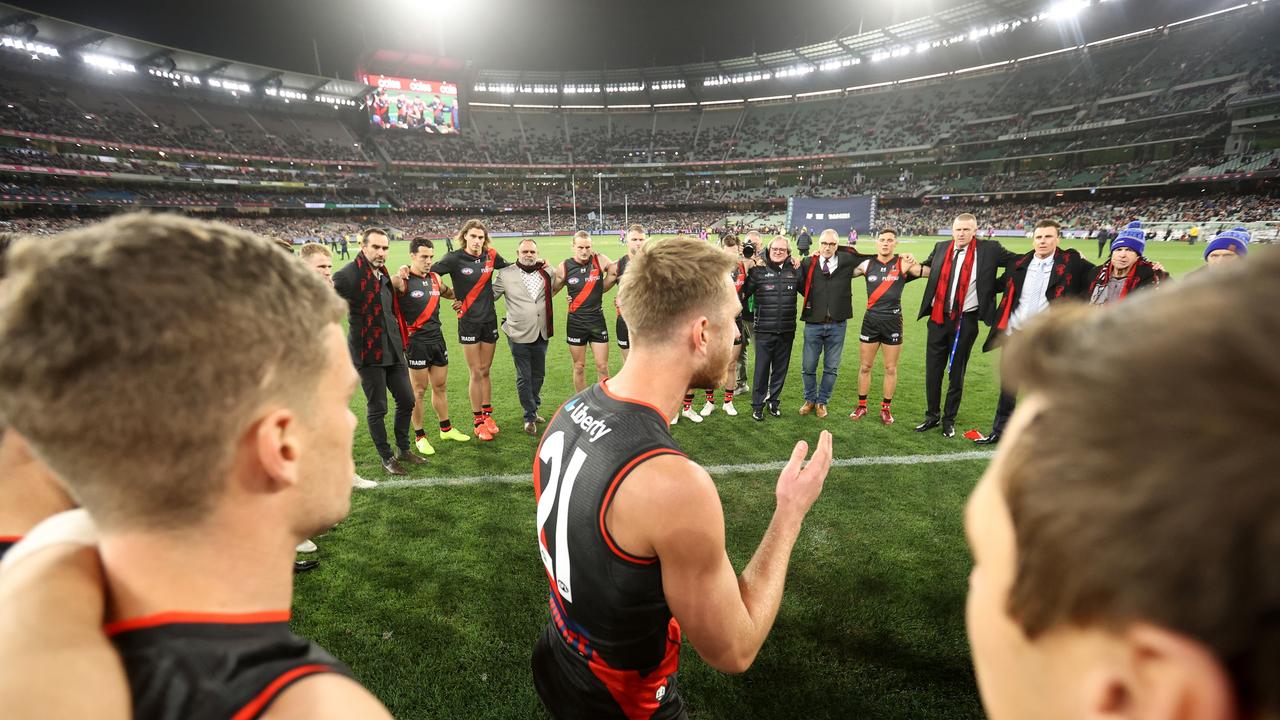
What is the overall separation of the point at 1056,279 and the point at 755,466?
157 inches

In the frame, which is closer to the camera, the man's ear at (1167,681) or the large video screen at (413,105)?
the man's ear at (1167,681)

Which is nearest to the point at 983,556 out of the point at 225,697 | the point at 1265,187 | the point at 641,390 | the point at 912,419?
the point at 225,697

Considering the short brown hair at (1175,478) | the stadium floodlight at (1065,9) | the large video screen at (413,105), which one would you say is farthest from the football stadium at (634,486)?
the large video screen at (413,105)

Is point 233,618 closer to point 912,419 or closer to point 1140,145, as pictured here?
point 912,419

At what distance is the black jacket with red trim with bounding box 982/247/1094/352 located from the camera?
19.3 feet

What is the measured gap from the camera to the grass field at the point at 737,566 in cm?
298

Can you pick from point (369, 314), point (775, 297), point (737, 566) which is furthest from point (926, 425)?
point (369, 314)

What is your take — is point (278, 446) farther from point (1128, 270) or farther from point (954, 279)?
point (1128, 270)

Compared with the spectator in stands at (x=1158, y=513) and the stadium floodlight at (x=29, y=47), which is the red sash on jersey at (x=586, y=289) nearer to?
the spectator in stands at (x=1158, y=513)

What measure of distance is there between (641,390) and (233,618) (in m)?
1.44

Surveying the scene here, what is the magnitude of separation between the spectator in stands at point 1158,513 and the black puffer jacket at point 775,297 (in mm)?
6625

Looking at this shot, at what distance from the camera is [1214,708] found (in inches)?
18.2

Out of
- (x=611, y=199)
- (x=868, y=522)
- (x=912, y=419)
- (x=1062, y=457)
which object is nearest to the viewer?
(x=1062, y=457)

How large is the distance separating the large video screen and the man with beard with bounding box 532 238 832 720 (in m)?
73.6
